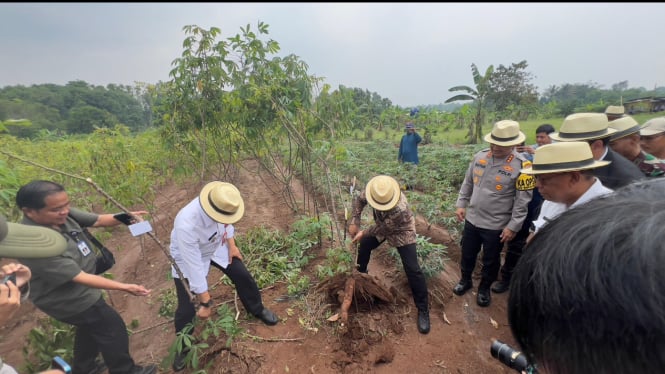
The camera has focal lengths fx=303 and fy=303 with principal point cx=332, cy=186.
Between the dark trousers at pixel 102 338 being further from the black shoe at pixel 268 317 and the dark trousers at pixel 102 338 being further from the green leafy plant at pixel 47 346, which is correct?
the black shoe at pixel 268 317

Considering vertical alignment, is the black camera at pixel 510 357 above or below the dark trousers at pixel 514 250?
above

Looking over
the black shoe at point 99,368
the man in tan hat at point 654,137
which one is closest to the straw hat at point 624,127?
the man in tan hat at point 654,137

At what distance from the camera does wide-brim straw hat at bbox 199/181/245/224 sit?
2.39 meters

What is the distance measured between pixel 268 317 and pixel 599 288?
304 cm

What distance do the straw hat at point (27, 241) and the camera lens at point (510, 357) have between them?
229 centimetres

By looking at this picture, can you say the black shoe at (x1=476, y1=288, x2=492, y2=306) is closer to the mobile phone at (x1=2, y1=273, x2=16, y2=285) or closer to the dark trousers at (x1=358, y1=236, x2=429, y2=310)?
the dark trousers at (x1=358, y1=236, x2=429, y2=310)

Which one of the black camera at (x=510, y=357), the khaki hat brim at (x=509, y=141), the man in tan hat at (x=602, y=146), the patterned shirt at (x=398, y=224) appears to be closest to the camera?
the black camera at (x=510, y=357)

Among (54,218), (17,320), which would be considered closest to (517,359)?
(54,218)

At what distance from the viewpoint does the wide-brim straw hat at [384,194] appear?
276cm

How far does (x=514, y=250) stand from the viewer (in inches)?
134

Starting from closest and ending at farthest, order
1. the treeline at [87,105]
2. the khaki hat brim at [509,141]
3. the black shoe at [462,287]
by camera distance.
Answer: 1. the khaki hat brim at [509,141]
2. the black shoe at [462,287]
3. the treeline at [87,105]

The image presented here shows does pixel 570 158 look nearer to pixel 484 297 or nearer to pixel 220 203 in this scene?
pixel 484 297

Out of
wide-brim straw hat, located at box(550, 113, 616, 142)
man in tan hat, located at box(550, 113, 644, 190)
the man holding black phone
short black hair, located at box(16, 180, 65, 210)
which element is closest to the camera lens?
man in tan hat, located at box(550, 113, 644, 190)

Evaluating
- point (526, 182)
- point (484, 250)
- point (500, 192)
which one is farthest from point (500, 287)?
point (526, 182)
